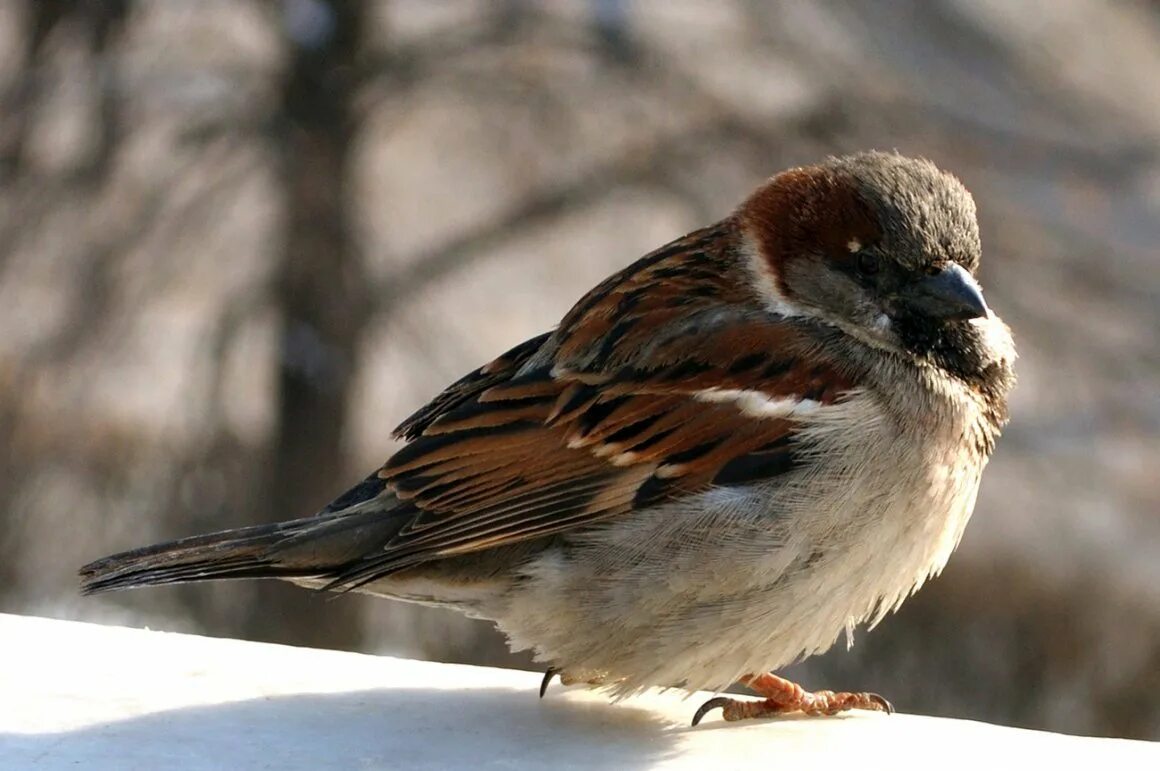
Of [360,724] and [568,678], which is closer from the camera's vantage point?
[360,724]

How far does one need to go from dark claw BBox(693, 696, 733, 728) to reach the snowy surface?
0.02 meters

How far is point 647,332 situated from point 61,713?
1027mm

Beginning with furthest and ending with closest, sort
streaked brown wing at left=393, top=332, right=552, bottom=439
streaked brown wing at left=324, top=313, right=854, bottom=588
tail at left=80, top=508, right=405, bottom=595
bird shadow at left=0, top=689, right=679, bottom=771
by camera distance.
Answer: streaked brown wing at left=393, top=332, right=552, bottom=439, streaked brown wing at left=324, top=313, right=854, bottom=588, tail at left=80, top=508, right=405, bottom=595, bird shadow at left=0, top=689, right=679, bottom=771

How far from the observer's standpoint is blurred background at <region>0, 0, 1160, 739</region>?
604 cm

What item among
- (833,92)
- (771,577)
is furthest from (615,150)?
(771,577)

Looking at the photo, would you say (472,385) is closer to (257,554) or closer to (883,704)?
(257,554)

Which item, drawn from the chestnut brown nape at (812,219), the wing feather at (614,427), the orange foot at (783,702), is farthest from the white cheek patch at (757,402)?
the orange foot at (783,702)

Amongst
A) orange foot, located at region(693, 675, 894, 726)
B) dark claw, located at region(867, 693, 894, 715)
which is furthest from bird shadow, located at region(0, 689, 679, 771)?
dark claw, located at region(867, 693, 894, 715)

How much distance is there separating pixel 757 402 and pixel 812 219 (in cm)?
37

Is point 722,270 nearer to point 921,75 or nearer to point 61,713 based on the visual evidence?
point 61,713

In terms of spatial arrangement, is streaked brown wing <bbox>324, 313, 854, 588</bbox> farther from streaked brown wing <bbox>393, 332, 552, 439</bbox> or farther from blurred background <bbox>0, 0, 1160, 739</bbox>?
blurred background <bbox>0, 0, 1160, 739</bbox>

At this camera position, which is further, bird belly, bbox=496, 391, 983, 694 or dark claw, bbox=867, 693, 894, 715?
dark claw, bbox=867, 693, 894, 715

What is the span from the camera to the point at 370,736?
7.17ft

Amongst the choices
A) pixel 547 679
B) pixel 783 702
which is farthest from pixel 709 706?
pixel 547 679
